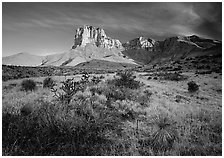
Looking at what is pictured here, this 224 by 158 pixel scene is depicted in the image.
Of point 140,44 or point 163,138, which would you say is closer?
point 163,138

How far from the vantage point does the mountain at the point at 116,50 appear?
448 ft

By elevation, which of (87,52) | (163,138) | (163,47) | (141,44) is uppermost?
(141,44)

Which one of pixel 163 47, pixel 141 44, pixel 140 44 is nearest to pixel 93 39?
pixel 140 44

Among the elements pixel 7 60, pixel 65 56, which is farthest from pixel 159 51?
pixel 7 60

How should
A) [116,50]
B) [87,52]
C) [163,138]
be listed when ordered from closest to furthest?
[163,138] < [87,52] < [116,50]

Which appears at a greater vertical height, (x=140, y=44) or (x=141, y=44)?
(x=140, y=44)

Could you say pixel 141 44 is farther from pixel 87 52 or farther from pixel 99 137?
pixel 99 137

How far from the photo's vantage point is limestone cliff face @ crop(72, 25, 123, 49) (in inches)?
7032

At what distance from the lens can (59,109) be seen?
5.39m

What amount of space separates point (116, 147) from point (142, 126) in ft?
5.00

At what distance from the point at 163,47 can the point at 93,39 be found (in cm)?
7345

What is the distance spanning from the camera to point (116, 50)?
17425cm

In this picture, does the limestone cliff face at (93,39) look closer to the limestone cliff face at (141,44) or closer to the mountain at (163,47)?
the limestone cliff face at (141,44)

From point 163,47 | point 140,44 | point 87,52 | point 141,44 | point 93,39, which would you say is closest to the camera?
point 87,52
